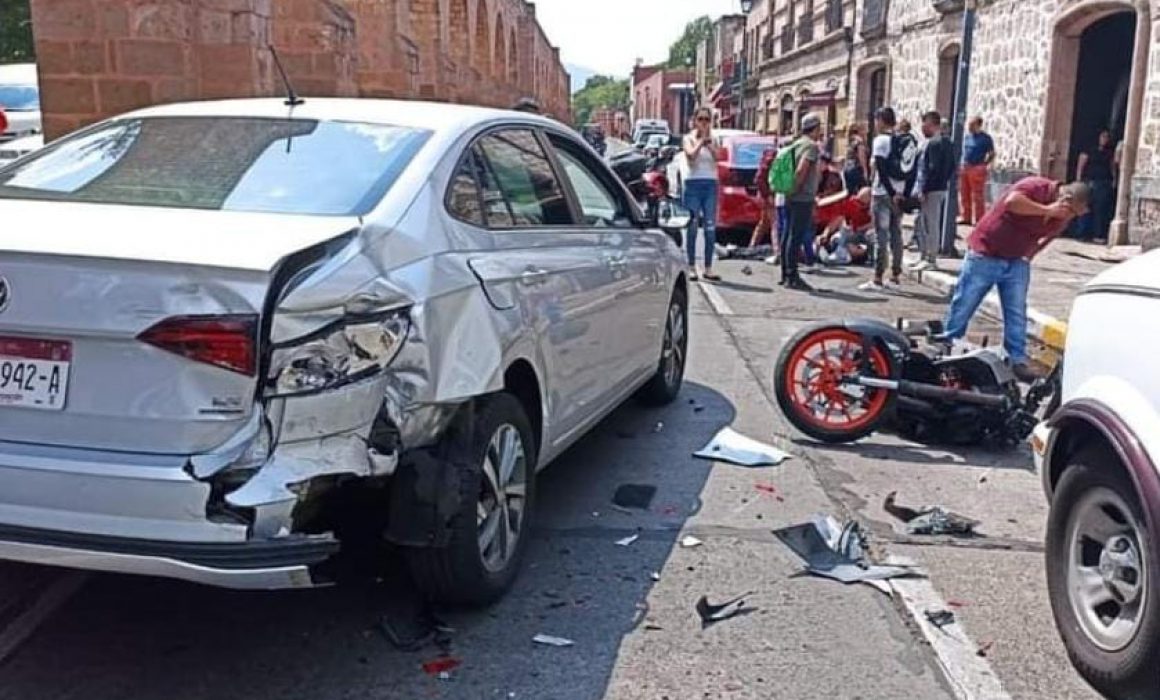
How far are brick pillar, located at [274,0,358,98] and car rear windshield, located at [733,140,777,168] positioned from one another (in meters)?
5.81

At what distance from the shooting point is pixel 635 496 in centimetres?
520

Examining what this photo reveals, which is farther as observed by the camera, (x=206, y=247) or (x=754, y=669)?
(x=754, y=669)

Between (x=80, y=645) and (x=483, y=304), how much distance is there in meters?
1.74

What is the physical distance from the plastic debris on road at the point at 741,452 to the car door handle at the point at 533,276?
1.93 m

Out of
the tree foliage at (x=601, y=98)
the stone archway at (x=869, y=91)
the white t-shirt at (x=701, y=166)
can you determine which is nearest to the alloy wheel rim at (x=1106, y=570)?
the white t-shirt at (x=701, y=166)

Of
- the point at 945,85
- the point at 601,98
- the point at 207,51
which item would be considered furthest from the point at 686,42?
the point at 207,51

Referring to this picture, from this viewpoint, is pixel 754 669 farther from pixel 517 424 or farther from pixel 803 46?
pixel 803 46

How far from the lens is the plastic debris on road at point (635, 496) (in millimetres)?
5090

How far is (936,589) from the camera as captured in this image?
4191 millimetres

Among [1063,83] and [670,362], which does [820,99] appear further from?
[670,362]

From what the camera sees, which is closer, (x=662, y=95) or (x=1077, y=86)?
(x=1077, y=86)

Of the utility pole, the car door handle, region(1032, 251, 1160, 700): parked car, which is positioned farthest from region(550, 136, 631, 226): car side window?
the utility pole

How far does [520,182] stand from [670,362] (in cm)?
263

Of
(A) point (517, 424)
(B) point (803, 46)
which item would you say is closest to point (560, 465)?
(A) point (517, 424)
